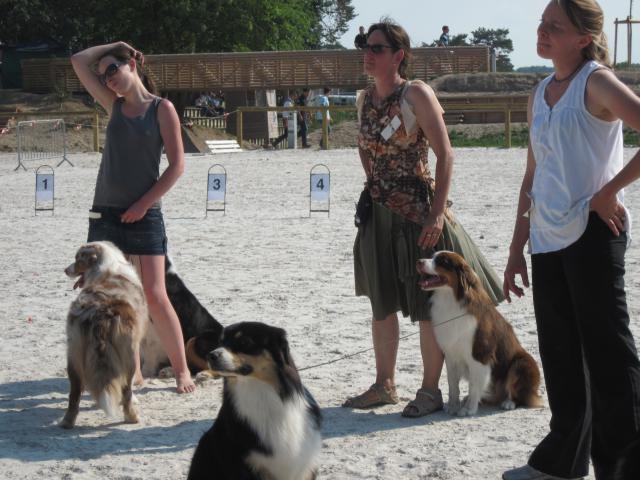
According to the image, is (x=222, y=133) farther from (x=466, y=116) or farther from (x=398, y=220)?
(x=398, y=220)

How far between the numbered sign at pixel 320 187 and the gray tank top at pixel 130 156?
9.05 meters

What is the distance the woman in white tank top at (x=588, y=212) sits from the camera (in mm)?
3902

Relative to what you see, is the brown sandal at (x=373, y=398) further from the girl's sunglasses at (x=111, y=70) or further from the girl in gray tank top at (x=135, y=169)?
the girl's sunglasses at (x=111, y=70)

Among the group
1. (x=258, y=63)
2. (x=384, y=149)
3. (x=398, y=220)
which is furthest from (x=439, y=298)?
(x=258, y=63)

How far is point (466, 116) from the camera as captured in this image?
4069cm

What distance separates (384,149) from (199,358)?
2.12m

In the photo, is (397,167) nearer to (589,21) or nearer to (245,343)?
(245,343)

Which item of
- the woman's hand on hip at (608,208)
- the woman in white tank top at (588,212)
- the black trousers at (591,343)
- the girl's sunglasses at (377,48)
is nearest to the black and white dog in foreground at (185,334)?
the girl's sunglasses at (377,48)

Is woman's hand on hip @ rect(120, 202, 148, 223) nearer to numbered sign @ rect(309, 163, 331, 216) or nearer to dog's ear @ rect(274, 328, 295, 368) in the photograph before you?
dog's ear @ rect(274, 328, 295, 368)

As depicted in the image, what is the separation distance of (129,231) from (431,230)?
1.84 meters

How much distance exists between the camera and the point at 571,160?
401cm

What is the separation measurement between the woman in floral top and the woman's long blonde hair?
1512 millimetres

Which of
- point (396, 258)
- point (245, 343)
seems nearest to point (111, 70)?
point (396, 258)

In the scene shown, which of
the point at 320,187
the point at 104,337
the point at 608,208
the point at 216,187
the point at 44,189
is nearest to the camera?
the point at 608,208
